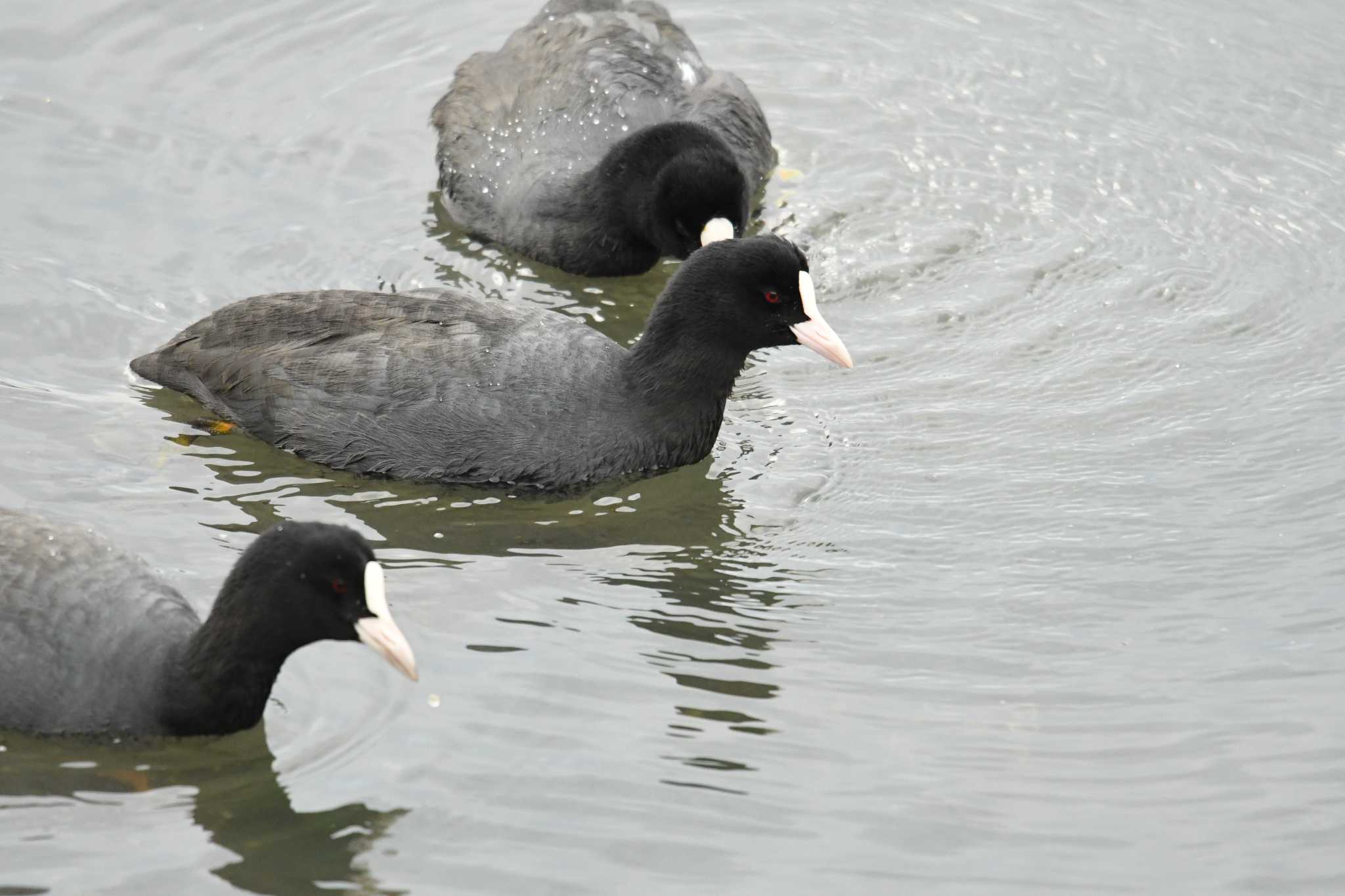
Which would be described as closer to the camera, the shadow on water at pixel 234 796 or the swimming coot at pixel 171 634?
the shadow on water at pixel 234 796

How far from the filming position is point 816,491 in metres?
7.86

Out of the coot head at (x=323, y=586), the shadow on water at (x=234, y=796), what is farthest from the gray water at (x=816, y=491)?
the coot head at (x=323, y=586)

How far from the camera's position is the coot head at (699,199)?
9.41m

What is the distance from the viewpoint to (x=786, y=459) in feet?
26.7

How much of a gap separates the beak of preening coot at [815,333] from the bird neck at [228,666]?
2.86 m

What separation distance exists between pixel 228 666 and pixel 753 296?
2.94 m

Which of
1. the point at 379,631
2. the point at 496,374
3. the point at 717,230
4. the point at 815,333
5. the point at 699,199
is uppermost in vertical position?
the point at 699,199

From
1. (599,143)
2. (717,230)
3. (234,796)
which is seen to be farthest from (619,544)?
(599,143)

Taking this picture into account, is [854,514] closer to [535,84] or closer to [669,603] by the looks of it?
[669,603]

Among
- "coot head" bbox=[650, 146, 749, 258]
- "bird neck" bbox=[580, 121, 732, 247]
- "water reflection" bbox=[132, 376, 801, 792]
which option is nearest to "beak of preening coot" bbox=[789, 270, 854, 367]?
"water reflection" bbox=[132, 376, 801, 792]

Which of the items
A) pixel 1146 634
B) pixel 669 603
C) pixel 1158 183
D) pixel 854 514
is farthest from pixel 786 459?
pixel 1158 183

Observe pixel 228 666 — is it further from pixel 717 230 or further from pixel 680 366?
pixel 717 230

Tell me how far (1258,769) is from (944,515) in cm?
182

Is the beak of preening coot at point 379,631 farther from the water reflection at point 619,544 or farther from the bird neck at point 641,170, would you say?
the bird neck at point 641,170
